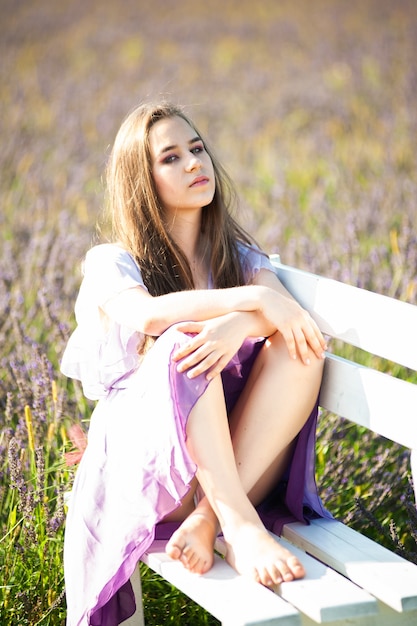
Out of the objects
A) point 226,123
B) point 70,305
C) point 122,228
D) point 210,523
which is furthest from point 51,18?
point 210,523

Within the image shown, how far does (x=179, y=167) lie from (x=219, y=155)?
3889mm

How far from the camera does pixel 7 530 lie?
2.43 m

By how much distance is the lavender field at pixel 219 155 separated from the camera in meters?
2.50

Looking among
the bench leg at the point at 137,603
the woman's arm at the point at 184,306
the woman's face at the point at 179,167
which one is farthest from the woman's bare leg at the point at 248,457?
the woman's face at the point at 179,167

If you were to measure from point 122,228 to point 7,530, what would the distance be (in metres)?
0.82

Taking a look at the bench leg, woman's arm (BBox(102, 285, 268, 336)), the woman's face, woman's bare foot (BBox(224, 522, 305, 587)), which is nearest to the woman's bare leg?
woman's bare foot (BBox(224, 522, 305, 587))

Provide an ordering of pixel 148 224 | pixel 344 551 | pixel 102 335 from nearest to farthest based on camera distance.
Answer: pixel 344 551 → pixel 102 335 → pixel 148 224

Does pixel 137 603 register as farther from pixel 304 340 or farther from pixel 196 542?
pixel 304 340

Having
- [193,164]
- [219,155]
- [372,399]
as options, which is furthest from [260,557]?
[219,155]

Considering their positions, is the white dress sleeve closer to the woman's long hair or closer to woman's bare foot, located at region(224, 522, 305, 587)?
the woman's long hair

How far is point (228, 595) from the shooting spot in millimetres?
1748

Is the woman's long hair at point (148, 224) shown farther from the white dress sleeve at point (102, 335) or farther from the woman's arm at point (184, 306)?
the woman's arm at point (184, 306)

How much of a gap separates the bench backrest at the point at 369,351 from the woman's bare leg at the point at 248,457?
72 mm

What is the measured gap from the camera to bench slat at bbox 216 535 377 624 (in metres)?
1.66
